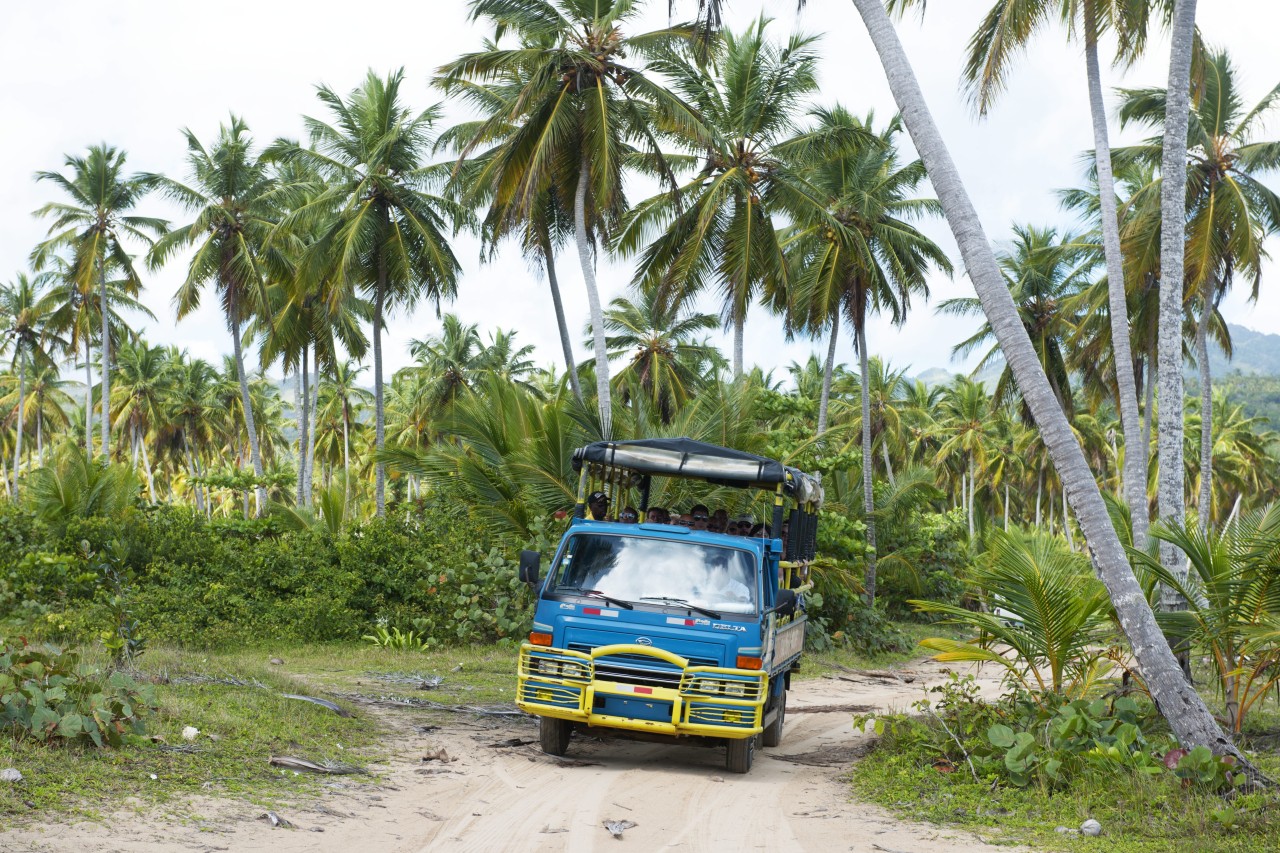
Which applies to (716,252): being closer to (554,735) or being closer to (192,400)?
(554,735)

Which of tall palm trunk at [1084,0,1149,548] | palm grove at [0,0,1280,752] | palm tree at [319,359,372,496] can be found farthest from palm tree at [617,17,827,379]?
palm tree at [319,359,372,496]

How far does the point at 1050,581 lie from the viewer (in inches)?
370

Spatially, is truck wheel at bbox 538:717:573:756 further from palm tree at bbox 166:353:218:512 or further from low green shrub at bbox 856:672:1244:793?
palm tree at bbox 166:353:218:512

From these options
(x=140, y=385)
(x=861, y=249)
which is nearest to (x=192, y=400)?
(x=140, y=385)

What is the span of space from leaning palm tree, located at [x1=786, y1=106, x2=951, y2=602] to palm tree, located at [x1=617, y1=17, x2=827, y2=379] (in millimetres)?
1271

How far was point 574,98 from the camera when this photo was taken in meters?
22.0

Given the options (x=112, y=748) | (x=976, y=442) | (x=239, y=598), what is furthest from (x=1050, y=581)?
(x=976, y=442)

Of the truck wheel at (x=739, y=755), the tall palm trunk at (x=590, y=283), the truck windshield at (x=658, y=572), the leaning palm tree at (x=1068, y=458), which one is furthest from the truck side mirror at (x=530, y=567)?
the tall palm trunk at (x=590, y=283)

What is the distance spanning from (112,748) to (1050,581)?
7.55 metres

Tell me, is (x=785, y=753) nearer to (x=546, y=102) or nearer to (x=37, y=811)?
(x=37, y=811)

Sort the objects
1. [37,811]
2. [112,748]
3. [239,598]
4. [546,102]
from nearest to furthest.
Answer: [37,811]
[112,748]
[239,598]
[546,102]

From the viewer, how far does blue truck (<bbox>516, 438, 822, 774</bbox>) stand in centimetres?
886

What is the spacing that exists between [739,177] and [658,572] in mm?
15615

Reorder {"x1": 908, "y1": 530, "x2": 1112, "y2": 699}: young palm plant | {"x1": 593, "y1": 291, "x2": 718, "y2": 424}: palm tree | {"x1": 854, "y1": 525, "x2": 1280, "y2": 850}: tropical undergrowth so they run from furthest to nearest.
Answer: {"x1": 593, "y1": 291, "x2": 718, "y2": 424}: palm tree
{"x1": 908, "y1": 530, "x2": 1112, "y2": 699}: young palm plant
{"x1": 854, "y1": 525, "x2": 1280, "y2": 850}: tropical undergrowth
